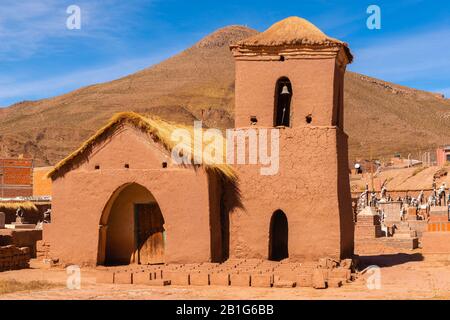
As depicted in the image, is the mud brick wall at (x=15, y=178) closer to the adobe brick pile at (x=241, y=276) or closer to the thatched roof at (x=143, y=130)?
the thatched roof at (x=143, y=130)

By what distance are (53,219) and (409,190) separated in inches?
1488

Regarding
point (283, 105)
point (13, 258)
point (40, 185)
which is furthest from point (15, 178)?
point (283, 105)

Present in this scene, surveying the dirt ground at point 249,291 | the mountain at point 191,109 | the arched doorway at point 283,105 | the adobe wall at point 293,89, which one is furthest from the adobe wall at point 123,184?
the mountain at point 191,109

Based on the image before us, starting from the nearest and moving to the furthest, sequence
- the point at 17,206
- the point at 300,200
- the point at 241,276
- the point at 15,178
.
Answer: the point at 241,276 < the point at 300,200 < the point at 17,206 < the point at 15,178

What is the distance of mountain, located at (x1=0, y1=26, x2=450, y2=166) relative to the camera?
100 m

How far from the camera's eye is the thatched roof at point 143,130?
2000 centimetres

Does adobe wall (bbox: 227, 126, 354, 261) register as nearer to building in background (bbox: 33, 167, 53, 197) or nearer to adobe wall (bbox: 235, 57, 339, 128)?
adobe wall (bbox: 235, 57, 339, 128)

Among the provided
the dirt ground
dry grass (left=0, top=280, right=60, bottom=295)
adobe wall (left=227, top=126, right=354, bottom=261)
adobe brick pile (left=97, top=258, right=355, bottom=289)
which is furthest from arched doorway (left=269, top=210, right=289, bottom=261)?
dry grass (left=0, top=280, right=60, bottom=295)

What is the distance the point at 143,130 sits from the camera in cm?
2048

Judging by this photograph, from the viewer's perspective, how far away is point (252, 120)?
2091 centimetres

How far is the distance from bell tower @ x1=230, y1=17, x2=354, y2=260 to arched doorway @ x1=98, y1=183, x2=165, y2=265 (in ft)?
8.63

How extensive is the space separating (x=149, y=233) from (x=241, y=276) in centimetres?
594

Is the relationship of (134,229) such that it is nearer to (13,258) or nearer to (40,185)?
(13,258)

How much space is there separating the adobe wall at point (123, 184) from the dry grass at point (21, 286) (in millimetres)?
3879
